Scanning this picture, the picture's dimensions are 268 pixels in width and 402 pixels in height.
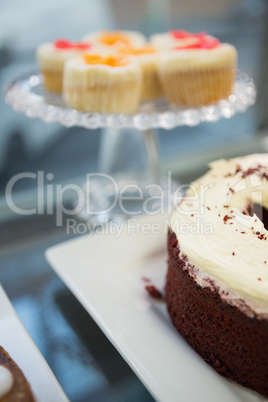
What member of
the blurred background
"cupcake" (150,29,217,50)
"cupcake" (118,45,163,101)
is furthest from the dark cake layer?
"cupcake" (150,29,217,50)

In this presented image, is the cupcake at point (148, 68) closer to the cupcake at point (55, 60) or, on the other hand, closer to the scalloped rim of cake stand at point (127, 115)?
the scalloped rim of cake stand at point (127, 115)

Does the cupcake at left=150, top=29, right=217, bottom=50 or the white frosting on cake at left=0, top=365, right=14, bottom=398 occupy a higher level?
the cupcake at left=150, top=29, right=217, bottom=50

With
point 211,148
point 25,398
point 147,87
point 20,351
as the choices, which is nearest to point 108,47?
point 147,87

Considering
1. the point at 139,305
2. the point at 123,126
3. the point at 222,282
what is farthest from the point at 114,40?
the point at 222,282

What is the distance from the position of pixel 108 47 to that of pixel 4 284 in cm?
90

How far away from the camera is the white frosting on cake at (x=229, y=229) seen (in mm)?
775

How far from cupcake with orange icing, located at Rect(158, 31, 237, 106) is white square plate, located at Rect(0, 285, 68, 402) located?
2.74ft

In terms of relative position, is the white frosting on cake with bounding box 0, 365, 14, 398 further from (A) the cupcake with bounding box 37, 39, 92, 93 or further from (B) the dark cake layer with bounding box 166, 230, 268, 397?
(A) the cupcake with bounding box 37, 39, 92, 93

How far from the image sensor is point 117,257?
1.15 meters

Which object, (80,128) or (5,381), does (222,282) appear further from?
(80,128)

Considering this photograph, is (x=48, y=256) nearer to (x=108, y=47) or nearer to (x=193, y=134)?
(x=108, y=47)

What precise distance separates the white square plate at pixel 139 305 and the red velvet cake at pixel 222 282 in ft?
0.12

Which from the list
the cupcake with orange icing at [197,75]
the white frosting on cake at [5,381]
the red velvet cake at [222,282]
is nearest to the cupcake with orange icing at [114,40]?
the cupcake with orange icing at [197,75]

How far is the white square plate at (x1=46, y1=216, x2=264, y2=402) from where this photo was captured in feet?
2.65
